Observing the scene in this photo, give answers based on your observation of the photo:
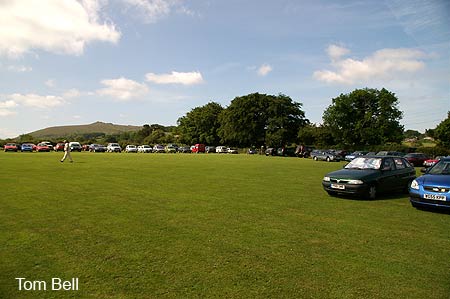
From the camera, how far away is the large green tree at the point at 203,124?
94500 millimetres

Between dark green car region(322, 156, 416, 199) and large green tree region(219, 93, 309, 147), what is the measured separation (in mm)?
58904

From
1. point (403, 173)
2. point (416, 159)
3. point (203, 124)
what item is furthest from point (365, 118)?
point (403, 173)

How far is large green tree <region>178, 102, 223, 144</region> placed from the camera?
94.5m

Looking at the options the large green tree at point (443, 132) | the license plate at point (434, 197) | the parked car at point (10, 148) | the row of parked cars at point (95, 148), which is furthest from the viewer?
the row of parked cars at point (95, 148)

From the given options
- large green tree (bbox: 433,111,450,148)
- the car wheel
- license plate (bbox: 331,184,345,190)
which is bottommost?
the car wheel

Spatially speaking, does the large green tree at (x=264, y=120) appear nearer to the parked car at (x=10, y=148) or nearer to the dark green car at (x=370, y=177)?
the parked car at (x=10, y=148)

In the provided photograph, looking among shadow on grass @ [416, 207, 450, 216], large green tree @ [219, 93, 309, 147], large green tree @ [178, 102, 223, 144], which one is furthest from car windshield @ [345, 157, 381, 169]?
large green tree @ [178, 102, 223, 144]

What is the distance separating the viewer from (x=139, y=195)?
36.2 ft

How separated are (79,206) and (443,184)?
9841 mm

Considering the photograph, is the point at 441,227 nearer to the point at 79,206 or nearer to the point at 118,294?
the point at 118,294

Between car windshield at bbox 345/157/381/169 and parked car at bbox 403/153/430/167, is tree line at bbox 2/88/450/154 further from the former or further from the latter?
car windshield at bbox 345/157/381/169

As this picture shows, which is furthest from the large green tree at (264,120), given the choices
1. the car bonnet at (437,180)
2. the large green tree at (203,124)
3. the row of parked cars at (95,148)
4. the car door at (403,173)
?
the car bonnet at (437,180)

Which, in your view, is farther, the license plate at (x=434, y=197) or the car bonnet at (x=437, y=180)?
the car bonnet at (x=437, y=180)

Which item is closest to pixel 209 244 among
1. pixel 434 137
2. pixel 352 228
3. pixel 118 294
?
pixel 118 294
